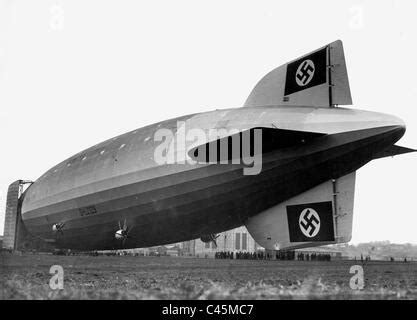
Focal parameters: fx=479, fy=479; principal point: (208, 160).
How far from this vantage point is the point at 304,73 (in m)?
19.5

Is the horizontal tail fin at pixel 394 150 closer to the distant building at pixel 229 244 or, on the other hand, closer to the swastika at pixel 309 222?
the swastika at pixel 309 222

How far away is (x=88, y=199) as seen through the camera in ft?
76.7

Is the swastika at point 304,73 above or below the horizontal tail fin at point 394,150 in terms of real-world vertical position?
above

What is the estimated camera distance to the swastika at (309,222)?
1831 centimetres

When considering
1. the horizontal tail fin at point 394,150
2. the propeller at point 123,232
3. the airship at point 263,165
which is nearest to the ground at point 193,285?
the propeller at point 123,232

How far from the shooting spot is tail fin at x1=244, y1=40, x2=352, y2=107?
18.5 meters

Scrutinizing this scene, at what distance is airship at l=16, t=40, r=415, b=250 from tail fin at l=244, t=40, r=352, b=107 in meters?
0.04

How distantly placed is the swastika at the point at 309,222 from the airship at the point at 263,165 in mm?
39

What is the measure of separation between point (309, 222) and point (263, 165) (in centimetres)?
289

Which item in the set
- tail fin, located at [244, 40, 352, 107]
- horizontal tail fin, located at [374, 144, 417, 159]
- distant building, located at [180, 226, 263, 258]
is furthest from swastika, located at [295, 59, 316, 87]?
distant building, located at [180, 226, 263, 258]

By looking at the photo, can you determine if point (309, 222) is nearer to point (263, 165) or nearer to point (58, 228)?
point (263, 165)

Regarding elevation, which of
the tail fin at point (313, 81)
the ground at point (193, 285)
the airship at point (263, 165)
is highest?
the tail fin at point (313, 81)
